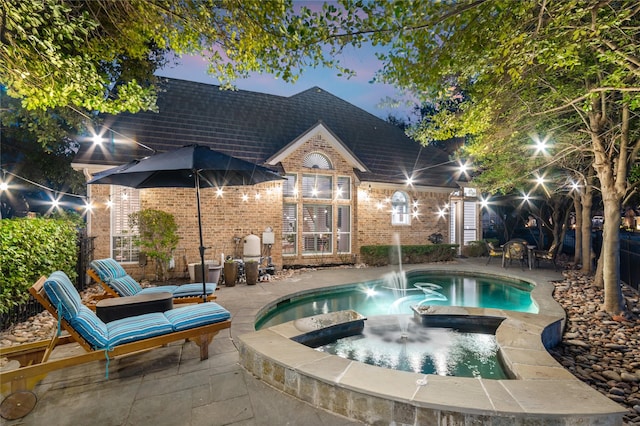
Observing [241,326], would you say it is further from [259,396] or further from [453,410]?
[453,410]

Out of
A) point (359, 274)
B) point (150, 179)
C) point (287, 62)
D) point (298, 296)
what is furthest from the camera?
point (359, 274)

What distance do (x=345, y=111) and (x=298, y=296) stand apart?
39.4ft

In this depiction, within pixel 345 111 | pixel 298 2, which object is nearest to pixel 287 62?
pixel 298 2

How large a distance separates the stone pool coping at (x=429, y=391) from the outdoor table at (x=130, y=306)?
5.24 ft

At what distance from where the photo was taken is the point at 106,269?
5.16 m

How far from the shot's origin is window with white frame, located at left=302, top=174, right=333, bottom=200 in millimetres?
12242

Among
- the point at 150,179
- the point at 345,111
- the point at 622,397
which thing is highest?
the point at 345,111

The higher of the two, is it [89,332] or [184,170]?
[184,170]

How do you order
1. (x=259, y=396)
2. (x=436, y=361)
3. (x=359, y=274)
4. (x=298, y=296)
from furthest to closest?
(x=359, y=274), (x=298, y=296), (x=436, y=361), (x=259, y=396)

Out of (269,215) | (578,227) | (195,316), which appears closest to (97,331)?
(195,316)

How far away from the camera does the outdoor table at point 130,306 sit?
13.8 ft

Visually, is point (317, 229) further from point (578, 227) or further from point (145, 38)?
point (578, 227)

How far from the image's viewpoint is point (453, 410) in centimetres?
243

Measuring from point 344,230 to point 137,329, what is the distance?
10291 millimetres
